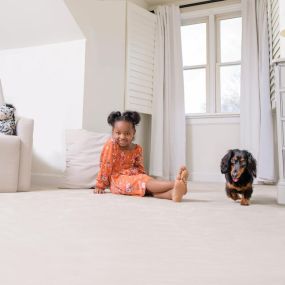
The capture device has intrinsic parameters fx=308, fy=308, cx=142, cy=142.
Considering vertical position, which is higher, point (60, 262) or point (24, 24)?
point (24, 24)

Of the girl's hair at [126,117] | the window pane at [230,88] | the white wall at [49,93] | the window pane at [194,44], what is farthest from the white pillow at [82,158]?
the window pane at [194,44]

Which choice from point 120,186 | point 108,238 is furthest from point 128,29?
point 108,238

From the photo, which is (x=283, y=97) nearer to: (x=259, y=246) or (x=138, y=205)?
(x=138, y=205)

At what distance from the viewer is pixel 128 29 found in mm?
3279

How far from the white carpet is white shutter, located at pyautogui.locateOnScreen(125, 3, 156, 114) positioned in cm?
192

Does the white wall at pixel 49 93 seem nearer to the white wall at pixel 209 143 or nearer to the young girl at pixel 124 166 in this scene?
the young girl at pixel 124 166

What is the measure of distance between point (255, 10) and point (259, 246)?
3083 millimetres

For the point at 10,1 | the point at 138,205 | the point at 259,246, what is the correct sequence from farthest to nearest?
the point at 10,1 < the point at 138,205 < the point at 259,246

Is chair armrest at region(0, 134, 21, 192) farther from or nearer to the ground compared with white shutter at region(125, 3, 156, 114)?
nearer to the ground

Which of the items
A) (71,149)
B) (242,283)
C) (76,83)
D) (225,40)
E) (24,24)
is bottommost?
(242,283)

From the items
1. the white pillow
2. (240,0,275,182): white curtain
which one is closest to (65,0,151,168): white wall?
the white pillow

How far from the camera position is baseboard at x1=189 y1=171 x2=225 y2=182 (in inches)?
135

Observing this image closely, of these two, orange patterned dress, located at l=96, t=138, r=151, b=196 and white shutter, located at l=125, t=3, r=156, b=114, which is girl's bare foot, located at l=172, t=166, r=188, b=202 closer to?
orange patterned dress, located at l=96, t=138, r=151, b=196

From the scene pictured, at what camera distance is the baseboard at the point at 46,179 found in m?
2.75
